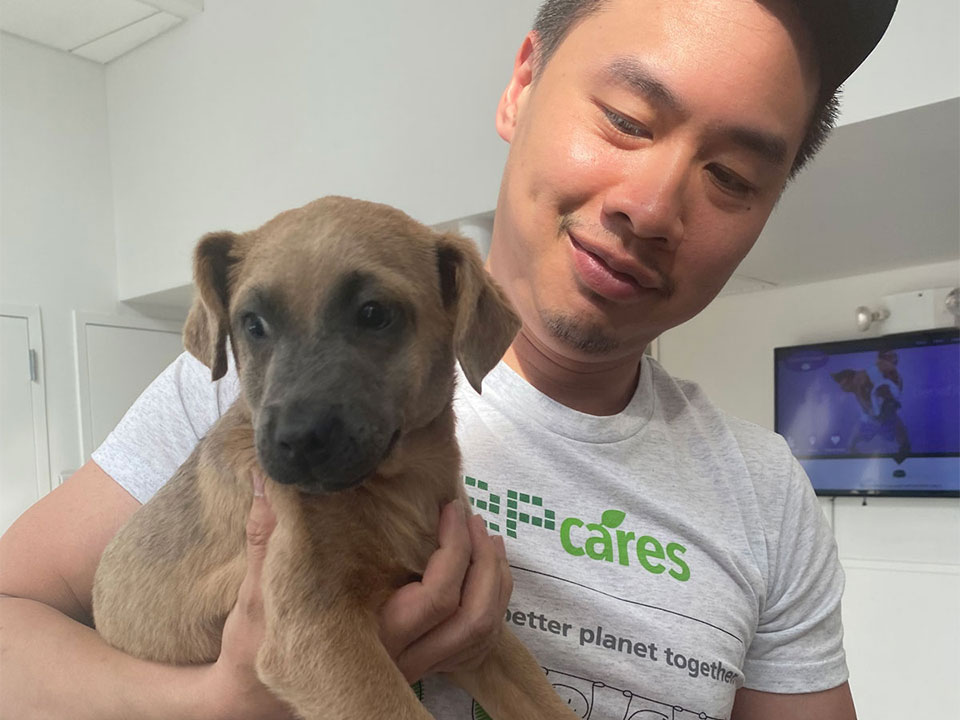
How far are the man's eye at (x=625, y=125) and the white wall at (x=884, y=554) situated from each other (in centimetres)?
350

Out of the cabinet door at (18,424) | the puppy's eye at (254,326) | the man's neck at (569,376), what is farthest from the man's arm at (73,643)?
the cabinet door at (18,424)

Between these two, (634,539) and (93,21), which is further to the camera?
(93,21)

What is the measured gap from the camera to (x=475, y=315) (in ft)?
3.95

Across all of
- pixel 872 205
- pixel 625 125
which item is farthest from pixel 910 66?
pixel 625 125

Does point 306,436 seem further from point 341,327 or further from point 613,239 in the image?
point 613,239

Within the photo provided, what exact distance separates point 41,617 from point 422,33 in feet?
9.85

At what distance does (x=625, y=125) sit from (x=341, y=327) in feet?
1.86

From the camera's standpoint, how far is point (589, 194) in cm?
127

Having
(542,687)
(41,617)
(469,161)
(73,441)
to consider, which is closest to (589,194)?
(542,687)

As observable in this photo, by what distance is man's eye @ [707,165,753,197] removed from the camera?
1.31 metres

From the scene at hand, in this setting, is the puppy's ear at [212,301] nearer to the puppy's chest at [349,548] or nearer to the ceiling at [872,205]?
the puppy's chest at [349,548]

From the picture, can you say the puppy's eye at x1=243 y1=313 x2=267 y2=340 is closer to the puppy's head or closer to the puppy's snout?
the puppy's head

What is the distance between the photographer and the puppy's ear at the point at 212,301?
1.21 m

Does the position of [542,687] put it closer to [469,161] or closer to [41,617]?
[41,617]
